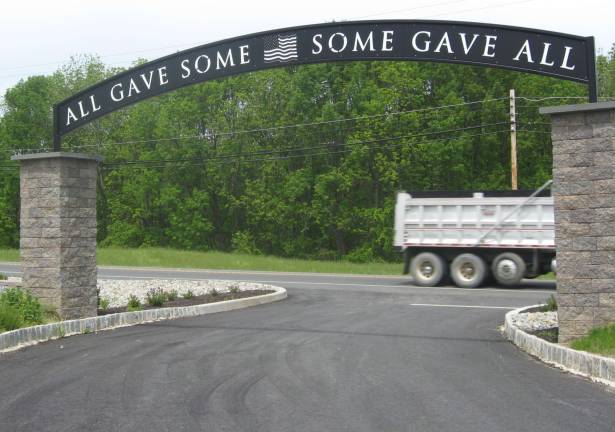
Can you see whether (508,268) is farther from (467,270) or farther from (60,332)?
(60,332)

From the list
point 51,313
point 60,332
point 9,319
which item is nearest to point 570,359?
point 60,332

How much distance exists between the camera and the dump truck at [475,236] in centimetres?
2247

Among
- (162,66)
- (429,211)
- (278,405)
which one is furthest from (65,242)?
(429,211)

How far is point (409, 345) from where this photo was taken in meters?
11.3

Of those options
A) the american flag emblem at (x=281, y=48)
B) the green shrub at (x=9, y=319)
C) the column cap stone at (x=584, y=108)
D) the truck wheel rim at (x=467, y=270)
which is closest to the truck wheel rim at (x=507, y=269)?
the truck wheel rim at (x=467, y=270)

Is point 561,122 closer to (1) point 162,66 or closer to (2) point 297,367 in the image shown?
(2) point 297,367

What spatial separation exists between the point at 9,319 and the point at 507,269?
15489 mm

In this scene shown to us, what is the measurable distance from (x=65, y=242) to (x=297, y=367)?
5.96 meters

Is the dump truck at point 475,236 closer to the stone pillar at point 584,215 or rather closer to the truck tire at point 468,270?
the truck tire at point 468,270

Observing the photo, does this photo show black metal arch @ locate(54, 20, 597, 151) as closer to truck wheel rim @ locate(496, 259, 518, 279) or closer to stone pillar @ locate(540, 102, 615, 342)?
stone pillar @ locate(540, 102, 615, 342)

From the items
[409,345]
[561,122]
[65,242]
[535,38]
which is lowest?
[409,345]

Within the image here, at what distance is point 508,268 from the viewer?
22641 mm

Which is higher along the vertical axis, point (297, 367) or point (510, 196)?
point (510, 196)

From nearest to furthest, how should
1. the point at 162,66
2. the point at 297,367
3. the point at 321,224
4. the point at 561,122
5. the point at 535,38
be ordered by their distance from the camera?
the point at 297,367
the point at 561,122
the point at 535,38
the point at 162,66
the point at 321,224
